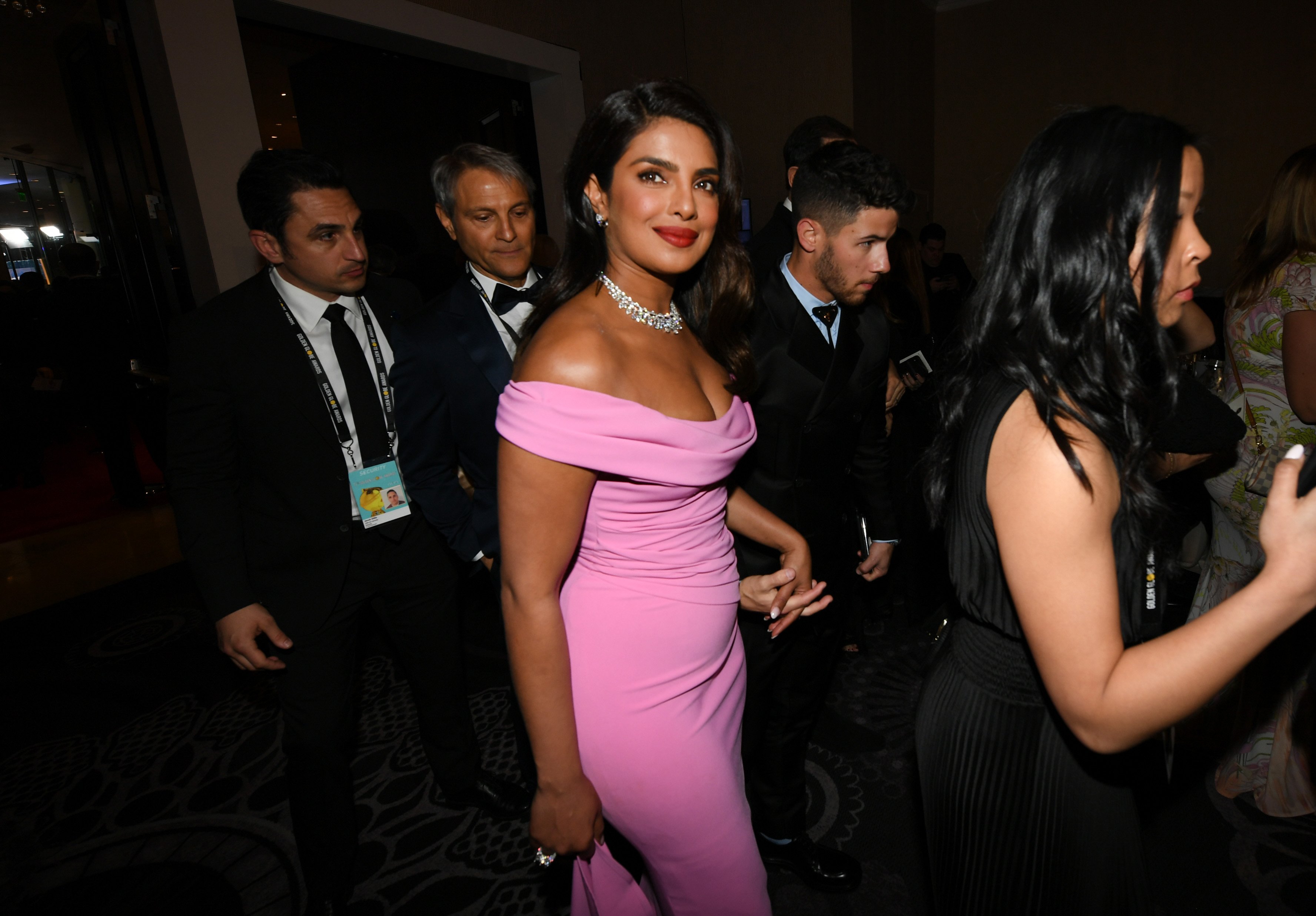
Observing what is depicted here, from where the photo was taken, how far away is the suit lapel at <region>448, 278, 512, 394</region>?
1833 millimetres

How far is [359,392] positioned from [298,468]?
0.26m

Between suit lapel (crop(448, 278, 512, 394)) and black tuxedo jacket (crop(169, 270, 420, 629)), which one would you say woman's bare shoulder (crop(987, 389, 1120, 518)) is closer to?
suit lapel (crop(448, 278, 512, 394))

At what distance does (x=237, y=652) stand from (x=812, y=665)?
1499 mm

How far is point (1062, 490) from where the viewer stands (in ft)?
2.83

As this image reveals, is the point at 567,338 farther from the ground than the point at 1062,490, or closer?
farther from the ground

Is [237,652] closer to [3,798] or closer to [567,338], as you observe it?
[567,338]

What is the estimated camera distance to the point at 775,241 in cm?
232

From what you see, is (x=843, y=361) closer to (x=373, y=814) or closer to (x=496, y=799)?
(x=496, y=799)

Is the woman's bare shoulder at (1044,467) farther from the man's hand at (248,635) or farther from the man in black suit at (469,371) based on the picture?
the man's hand at (248,635)

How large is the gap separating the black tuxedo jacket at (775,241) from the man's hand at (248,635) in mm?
1709

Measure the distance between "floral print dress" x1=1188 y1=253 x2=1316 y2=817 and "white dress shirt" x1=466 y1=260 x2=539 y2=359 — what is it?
2149mm

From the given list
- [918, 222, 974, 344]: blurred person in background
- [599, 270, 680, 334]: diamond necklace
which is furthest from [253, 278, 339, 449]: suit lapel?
[918, 222, 974, 344]: blurred person in background

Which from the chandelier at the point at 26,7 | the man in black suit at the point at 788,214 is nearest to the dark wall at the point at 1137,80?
the man in black suit at the point at 788,214

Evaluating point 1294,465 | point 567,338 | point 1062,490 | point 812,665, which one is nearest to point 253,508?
point 567,338
